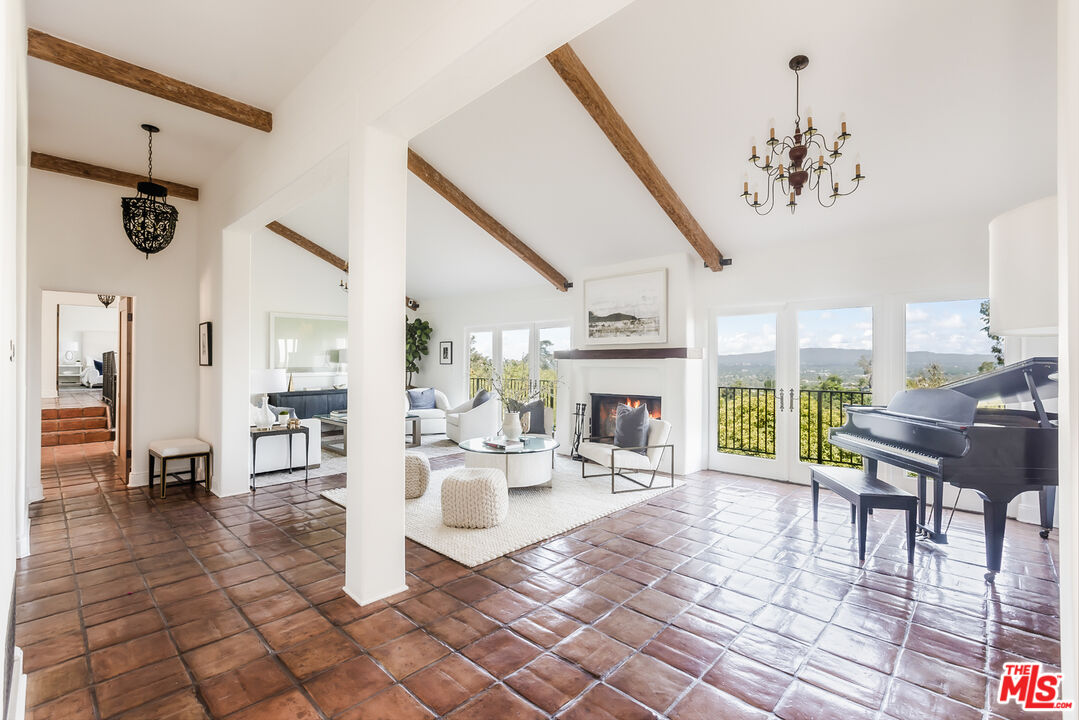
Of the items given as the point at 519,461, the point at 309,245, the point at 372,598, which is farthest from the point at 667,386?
the point at 309,245

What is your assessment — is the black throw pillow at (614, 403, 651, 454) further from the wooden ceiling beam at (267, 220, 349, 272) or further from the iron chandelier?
the wooden ceiling beam at (267, 220, 349, 272)

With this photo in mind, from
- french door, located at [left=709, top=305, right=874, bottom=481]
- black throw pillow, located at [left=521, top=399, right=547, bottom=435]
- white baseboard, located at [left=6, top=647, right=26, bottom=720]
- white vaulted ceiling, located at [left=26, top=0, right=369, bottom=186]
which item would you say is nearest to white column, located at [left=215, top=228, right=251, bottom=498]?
white vaulted ceiling, located at [left=26, top=0, right=369, bottom=186]

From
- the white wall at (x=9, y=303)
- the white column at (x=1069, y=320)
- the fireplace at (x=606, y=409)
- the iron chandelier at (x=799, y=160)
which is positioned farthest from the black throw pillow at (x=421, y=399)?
the white column at (x=1069, y=320)

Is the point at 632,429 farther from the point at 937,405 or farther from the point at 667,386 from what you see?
the point at 937,405

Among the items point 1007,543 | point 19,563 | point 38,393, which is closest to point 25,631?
point 19,563

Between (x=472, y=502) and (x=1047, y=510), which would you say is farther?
(x=472, y=502)

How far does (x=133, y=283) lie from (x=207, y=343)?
967 mm

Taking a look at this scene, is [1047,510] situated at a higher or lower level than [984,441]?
lower

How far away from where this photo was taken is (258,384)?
754cm

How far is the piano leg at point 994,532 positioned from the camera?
9.64 ft

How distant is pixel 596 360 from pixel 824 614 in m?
4.21

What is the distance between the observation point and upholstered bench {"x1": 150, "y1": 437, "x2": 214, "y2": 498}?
4660mm

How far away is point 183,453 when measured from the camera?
4.76m

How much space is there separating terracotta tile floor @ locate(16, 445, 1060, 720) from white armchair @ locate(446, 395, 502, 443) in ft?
11.4
